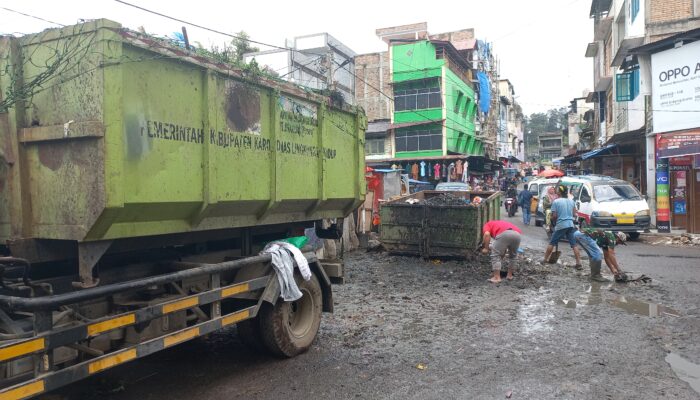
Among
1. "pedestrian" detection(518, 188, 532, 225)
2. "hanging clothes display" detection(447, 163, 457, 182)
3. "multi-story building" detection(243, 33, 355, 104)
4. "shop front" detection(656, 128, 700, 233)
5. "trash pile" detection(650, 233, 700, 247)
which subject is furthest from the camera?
"hanging clothes display" detection(447, 163, 457, 182)

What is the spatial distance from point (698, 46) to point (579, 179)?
214 inches

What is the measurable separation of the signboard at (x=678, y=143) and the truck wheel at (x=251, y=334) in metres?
15.6

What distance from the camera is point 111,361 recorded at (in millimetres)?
3355

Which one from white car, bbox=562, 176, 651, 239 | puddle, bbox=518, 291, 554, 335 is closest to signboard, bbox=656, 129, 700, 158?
white car, bbox=562, 176, 651, 239

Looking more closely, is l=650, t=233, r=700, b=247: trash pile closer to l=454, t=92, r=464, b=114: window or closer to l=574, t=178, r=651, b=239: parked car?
l=574, t=178, r=651, b=239: parked car

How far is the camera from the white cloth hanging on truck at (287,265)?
498 cm

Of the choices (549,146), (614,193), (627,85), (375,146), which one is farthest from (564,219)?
(549,146)

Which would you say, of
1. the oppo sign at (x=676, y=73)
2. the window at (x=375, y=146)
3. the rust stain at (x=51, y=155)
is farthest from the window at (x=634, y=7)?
the rust stain at (x=51, y=155)

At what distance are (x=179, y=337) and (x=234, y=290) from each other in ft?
2.22

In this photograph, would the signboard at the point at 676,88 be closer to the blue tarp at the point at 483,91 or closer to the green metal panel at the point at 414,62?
the green metal panel at the point at 414,62

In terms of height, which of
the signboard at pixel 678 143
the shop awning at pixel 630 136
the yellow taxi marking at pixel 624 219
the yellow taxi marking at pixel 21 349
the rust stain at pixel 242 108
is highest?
the shop awning at pixel 630 136

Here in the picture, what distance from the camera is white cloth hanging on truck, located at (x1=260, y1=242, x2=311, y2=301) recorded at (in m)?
4.98

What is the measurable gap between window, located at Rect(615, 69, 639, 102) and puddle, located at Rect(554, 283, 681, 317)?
15298 millimetres

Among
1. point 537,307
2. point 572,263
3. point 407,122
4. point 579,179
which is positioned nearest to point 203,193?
point 537,307
